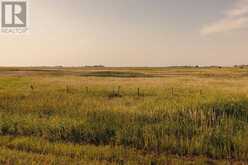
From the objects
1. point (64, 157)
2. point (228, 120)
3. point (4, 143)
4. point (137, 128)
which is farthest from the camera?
point (228, 120)

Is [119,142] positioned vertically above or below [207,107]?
below

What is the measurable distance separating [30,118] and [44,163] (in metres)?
5.47

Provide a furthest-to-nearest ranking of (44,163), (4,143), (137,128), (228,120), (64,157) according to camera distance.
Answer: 1. (228,120)
2. (137,128)
3. (4,143)
4. (64,157)
5. (44,163)

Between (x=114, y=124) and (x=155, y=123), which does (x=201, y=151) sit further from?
(x=114, y=124)

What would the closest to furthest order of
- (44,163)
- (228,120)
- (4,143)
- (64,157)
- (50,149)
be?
(44,163) → (64,157) → (50,149) → (4,143) → (228,120)

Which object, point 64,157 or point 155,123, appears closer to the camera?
point 64,157

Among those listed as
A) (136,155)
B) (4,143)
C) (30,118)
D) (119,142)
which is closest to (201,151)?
(136,155)

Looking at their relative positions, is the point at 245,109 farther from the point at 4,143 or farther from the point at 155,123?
the point at 4,143

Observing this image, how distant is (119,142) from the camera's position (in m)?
9.38

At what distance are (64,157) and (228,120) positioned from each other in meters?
6.47

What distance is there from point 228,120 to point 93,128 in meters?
Answer: 5.13

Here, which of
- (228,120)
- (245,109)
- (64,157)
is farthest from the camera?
(245,109)

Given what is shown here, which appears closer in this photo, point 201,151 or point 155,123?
point 201,151

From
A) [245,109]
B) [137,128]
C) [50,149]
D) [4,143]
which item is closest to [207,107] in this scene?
[245,109]
